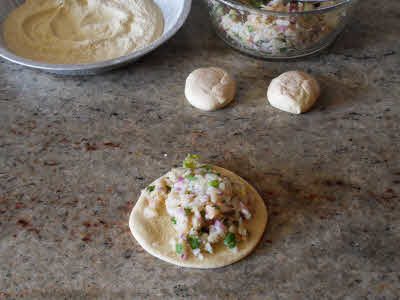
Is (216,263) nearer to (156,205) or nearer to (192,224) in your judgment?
(192,224)

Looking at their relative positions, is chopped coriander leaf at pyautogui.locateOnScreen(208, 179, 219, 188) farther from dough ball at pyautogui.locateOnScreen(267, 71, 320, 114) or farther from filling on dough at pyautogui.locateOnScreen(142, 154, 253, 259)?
dough ball at pyautogui.locateOnScreen(267, 71, 320, 114)

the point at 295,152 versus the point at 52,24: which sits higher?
the point at 52,24

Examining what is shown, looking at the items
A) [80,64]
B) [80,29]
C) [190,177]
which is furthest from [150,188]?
[80,29]

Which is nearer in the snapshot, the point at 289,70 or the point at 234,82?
the point at 234,82

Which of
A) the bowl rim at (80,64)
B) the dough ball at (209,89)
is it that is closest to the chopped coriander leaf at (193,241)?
the dough ball at (209,89)

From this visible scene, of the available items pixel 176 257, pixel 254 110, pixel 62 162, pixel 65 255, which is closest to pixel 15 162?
pixel 62 162
